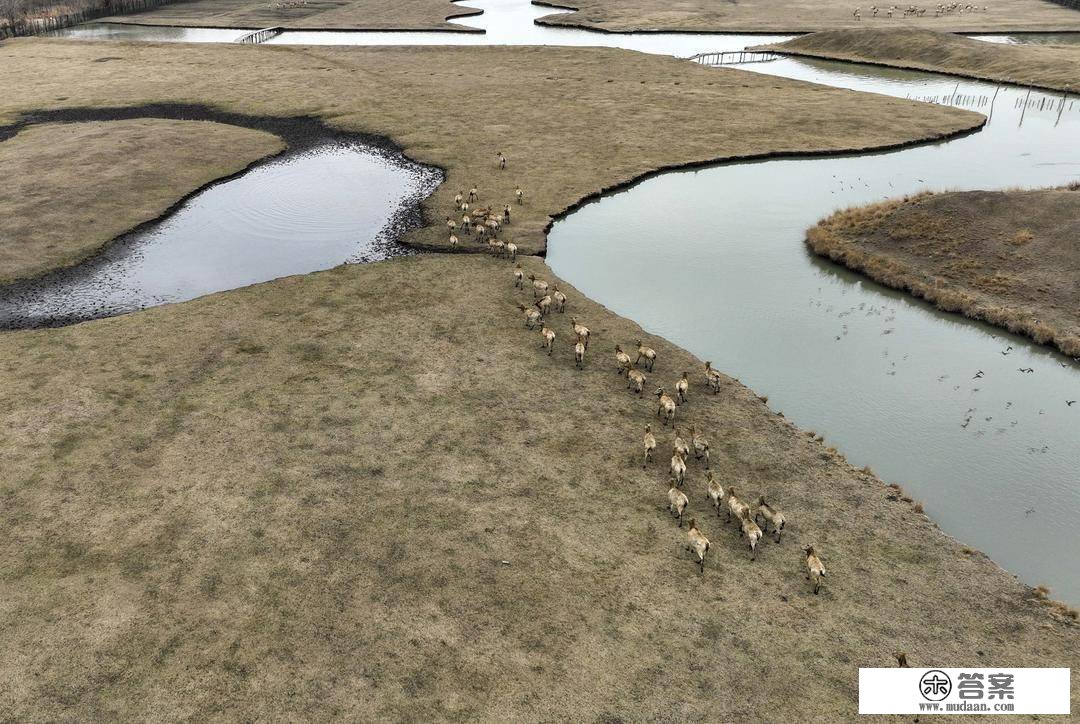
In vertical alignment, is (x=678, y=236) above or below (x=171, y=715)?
above

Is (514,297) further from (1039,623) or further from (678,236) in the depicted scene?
(1039,623)

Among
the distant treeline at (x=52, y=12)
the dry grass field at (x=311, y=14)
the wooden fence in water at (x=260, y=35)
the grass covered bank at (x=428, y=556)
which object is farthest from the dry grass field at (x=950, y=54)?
the distant treeline at (x=52, y=12)

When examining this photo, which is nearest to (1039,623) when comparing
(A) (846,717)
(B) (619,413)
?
(A) (846,717)

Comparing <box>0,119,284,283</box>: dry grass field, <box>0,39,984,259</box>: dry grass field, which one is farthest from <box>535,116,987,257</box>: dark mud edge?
<box>0,119,284,283</box>: dry grass field

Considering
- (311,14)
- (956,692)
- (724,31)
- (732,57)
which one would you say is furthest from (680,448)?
(311,14)

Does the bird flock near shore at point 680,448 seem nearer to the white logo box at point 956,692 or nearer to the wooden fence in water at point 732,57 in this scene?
the white logo box at point 956,692
